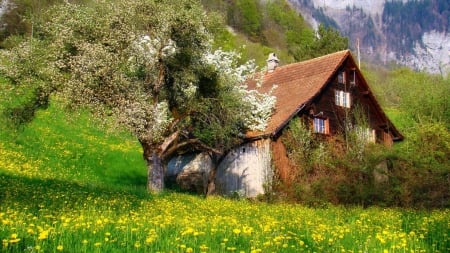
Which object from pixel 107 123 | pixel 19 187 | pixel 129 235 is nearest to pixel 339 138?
pixel 107 123

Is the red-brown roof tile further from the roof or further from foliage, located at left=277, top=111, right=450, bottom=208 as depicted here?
foliage, located at left=277, top=111, right=450, bottom=208

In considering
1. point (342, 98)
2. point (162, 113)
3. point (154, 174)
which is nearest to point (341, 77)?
point (342, 98)

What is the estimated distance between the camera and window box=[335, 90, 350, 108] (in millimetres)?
35188

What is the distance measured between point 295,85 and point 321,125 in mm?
3506

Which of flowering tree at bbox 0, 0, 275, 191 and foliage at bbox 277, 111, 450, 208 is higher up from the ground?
flowering tree at bbox 0, 0, 275, 191

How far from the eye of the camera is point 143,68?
24.8 m

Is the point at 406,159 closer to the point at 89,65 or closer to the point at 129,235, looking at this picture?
the point at 89,65

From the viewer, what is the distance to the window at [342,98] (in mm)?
35188

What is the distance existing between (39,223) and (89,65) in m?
13.7

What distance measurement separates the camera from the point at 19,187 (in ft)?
52.5

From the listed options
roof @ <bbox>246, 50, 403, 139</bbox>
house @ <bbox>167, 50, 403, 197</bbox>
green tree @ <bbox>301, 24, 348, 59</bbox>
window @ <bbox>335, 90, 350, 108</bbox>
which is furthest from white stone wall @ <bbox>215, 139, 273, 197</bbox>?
green tree @ <bbox>301, 24, 348, 59</bbox>

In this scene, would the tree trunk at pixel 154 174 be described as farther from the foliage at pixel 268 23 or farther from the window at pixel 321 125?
the foliage at pixel 268 23

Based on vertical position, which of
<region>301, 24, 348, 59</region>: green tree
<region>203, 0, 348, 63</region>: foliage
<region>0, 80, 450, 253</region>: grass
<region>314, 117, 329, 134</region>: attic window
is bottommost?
<region>0, 80, 450, 253</region>: grass

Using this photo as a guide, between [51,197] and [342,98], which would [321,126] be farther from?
[51,197]
